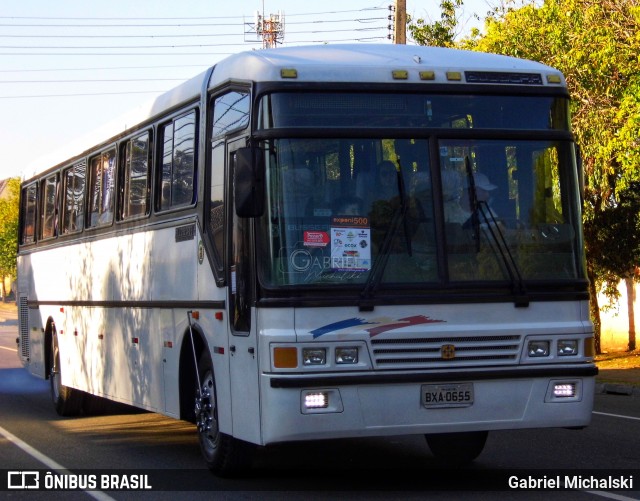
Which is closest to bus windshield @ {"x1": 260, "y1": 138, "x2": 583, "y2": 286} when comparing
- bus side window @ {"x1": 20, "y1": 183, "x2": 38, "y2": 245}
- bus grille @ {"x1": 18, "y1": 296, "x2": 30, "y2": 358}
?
bus side window @ {"x1": 20, "y1": 183, "x2": 38, "y2": 245}

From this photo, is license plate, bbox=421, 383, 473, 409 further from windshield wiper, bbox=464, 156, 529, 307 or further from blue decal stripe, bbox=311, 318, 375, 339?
windshield wiper, bbox=464, 156, 529, 307

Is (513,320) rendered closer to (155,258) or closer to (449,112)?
(449,112)

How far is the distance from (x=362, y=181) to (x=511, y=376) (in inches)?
71.5

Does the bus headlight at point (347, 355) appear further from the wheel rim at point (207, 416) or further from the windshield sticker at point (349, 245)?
the wheel rim at point (207, 416)

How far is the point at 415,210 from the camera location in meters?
9.38

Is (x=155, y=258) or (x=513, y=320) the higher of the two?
(x=155, y=258)

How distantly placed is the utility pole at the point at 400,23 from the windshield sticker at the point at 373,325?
52.1ft

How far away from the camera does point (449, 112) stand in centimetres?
968

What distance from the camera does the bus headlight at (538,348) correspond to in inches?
372

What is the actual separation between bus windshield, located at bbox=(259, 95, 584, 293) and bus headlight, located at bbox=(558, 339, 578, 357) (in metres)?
0.49

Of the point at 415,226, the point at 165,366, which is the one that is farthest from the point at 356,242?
the point at 165,366

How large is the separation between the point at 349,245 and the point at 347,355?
80cm

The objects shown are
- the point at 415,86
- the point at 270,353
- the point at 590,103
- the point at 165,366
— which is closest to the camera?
the point at 270,353

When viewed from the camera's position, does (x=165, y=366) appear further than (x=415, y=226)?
Yes
